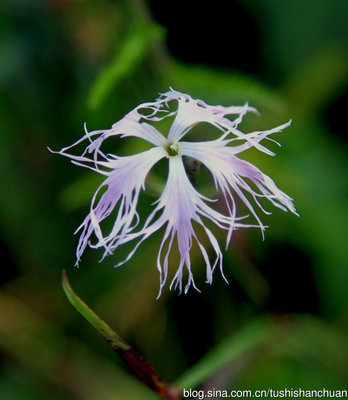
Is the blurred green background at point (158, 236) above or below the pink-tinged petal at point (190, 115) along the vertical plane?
below

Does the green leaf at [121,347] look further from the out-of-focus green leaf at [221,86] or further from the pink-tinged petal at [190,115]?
the out-of-focus green leaf at [221,86]

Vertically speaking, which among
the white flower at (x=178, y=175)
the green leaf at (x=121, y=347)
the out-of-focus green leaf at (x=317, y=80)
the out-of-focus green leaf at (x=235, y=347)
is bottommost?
the out-of-focus green leaf at (x=235, y=347)

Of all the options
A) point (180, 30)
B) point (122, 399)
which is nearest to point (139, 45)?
point (180, 30)

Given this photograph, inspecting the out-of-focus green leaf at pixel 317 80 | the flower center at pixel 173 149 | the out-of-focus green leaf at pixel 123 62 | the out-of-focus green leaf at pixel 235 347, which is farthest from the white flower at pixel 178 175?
the out-of-focus green leaf at pixel 317 80

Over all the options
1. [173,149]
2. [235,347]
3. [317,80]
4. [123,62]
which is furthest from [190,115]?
[317,80]

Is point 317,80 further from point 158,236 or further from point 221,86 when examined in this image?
point 158,236

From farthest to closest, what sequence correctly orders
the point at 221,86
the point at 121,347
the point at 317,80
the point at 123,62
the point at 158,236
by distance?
the point at 317,80 → the point at 158,236 → the point at 221,86 → the point at 123,62 → the point at 121,347

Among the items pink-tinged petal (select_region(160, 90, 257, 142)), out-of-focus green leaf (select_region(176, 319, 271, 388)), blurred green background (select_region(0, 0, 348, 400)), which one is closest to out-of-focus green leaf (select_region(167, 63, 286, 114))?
blurred green background (select_region(0, 0, 348, 400))

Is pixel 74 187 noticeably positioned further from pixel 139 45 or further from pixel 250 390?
pixel 250 390
